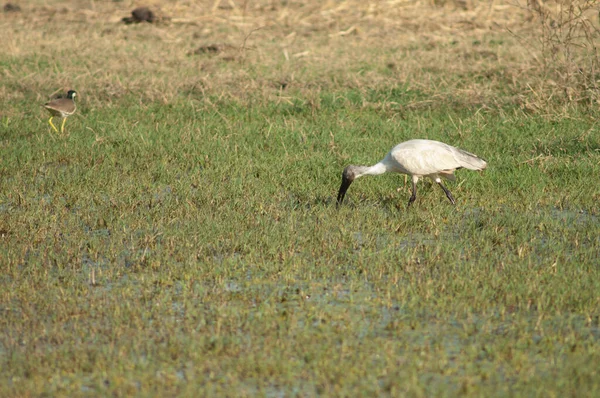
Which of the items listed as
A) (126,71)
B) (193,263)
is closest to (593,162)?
(193,263)

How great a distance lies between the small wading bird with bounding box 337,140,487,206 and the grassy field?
0.83 feet

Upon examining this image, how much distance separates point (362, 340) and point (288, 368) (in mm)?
522

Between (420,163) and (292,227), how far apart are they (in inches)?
46.1

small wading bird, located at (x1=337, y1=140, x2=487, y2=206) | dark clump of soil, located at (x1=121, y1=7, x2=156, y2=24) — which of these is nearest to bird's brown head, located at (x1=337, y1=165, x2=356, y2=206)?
small wading bird, located at (x1=337, y1=140, x2=487, y2=206)

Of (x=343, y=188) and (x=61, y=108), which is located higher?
(x=343, y=188)

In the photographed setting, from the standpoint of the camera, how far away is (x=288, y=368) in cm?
394

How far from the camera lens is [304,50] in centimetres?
1376

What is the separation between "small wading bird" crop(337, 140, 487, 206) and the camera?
673cm

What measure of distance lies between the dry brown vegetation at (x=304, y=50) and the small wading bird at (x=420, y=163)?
2655mm

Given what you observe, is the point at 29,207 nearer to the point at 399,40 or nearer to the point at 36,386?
the point at 36,386

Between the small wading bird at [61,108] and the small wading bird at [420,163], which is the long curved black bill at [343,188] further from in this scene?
the small wading bird at [61,108]

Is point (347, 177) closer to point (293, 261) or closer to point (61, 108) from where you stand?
point (293, 261)

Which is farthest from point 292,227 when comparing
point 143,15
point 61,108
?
point 143,15

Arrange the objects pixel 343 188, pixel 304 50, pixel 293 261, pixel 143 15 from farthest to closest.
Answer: pixel 143 15
pixel 304 50
pixel 343 188
pixel 293 261
